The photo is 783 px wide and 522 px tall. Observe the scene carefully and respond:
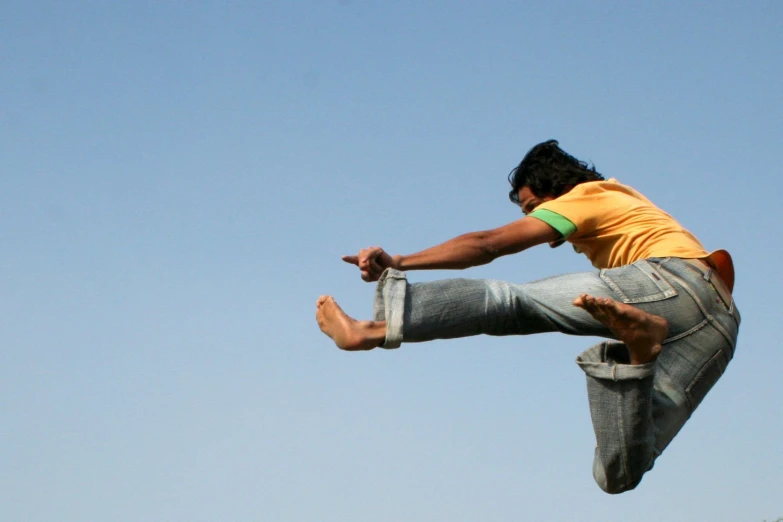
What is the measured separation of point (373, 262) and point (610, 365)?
1461 millimetres

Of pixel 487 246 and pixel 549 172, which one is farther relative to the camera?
pixel 549 172

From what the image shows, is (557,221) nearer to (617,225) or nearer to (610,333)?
(617,225)

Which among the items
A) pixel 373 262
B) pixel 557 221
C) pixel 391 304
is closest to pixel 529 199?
pixel 557 221

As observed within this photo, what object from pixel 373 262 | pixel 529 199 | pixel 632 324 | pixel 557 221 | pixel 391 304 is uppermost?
pixel 529 199

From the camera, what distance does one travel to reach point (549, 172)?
733cm

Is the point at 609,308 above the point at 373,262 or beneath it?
beneath

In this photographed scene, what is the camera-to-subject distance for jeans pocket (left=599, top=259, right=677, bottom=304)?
6227mm

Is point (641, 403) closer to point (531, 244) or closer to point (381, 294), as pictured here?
point (531, 244)

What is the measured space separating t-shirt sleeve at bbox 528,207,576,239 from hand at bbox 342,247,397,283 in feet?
3.02

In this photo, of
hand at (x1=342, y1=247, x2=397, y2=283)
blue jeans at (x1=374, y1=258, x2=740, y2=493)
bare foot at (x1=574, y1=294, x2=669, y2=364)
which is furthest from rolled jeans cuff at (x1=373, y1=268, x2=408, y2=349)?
bare foot at (x1=574, y1=294, x2=669, y2=364)

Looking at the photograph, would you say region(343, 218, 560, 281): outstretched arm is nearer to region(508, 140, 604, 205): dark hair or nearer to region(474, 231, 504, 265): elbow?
region(474, 231, 504, 265): elbow

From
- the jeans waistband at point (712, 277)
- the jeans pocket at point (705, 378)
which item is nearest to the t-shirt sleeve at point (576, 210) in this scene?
the jeans waistband at point (712, 277)

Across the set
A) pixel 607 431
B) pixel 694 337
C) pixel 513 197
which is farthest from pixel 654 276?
pixel 513 197

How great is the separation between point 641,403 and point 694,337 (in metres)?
0.57
